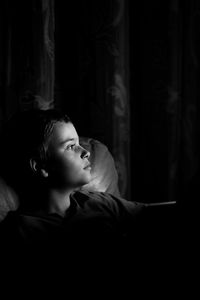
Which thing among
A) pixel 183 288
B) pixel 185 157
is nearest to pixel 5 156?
pixel 183 288

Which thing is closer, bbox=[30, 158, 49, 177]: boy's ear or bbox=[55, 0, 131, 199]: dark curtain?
bbox=[30, 158, 49, 177]: boy's ear

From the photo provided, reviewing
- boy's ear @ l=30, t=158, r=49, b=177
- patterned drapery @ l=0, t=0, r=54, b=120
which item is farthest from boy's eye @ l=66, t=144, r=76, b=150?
patterned drapery @ l=0, t=0, r=54, b=120

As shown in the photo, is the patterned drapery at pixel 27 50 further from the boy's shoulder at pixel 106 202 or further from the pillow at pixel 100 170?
the boy's shoulder at pixel 106 202

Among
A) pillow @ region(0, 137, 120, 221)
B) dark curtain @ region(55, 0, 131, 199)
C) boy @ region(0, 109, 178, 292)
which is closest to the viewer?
boy @ region(0, 109, 178, 292)

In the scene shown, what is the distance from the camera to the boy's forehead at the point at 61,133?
4.36 feet

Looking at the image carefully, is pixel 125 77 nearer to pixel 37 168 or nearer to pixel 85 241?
pixel 37 168

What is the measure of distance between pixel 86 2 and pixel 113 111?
17.9 inches

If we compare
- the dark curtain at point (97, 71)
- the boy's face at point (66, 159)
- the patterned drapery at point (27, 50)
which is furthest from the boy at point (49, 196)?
the dark curtain at point (97, 71)

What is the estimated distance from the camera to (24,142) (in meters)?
1.33

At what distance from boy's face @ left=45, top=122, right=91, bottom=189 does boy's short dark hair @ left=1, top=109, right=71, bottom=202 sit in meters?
0.02

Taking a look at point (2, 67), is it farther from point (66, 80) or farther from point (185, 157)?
point (185, 157)

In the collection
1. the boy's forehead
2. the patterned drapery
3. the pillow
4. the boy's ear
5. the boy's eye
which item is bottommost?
the pillow

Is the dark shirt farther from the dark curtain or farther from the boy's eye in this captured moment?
the dark curtain

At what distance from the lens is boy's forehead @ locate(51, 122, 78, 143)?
1.33m
